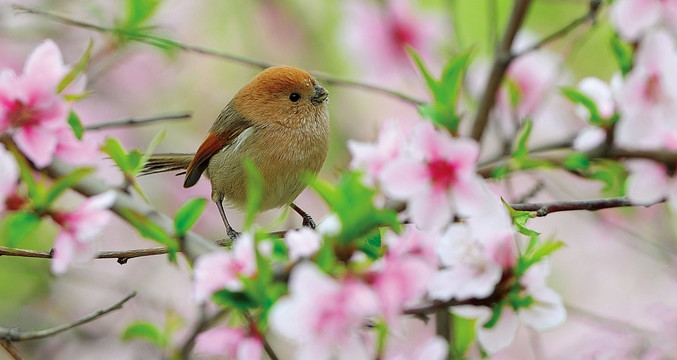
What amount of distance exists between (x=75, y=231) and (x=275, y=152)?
94 centimetres

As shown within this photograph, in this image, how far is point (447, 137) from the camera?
1110 mm

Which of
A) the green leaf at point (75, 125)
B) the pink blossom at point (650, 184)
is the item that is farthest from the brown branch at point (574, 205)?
the green leaf at point (75, 125)

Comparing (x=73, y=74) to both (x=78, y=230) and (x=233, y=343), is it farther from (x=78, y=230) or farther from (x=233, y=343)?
(x=233, y=343)

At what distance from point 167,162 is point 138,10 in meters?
0.45

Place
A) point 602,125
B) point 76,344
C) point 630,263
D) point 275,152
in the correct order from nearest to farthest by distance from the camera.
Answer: point 602,125, point 275,152, point 76,344, point 630,263

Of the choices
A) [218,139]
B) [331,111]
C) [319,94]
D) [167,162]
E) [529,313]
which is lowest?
[331,111]

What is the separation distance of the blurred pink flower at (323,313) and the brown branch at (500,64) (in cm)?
141

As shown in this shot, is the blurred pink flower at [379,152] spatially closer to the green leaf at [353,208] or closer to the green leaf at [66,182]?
the green leaf at [353,208]

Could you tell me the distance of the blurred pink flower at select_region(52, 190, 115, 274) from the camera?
3.35 feet

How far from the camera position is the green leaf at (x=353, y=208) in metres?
0.94

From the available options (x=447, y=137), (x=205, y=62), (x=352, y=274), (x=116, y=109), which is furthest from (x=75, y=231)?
(x=205, y=62)

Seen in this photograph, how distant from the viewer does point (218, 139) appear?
6.71 feet

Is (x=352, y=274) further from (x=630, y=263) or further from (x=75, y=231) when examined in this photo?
(x=630, y=263)

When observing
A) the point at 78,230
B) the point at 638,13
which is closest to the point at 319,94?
the point at 638,13
